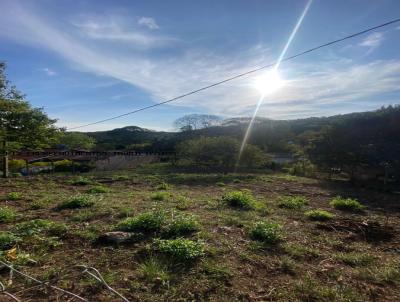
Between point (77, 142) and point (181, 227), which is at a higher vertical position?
point (77, 142)

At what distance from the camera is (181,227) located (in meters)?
4.63

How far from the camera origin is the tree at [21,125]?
10.4 m

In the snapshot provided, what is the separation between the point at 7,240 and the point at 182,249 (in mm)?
2361

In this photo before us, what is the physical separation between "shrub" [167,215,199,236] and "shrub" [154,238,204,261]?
624 millimetres

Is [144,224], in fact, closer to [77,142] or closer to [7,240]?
[7,240]

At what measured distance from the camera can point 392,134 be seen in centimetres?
2322

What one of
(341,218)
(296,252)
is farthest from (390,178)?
(296,252)

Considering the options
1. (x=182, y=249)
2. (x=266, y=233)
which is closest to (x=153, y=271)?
(x=182, y=249)

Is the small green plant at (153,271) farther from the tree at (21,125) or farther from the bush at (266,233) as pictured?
the tree at (21,125)

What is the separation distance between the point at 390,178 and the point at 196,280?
1813cm

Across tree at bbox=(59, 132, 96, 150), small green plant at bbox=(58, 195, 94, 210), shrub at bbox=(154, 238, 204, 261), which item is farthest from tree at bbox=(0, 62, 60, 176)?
tree at bbox=(59, 132, 96, 150)

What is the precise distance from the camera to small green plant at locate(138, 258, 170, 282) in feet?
10.3

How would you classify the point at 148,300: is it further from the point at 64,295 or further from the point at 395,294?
the point at 395,294

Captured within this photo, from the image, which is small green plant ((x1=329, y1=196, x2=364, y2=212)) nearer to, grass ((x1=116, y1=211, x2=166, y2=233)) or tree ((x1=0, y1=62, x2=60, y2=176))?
grass ((x1=116, y1=211, x2=166, y2=233))
